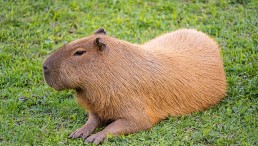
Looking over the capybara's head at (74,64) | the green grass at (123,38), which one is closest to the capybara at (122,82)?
the capybara's head at (74,64)

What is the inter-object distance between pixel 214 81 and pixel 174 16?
2.68 meters

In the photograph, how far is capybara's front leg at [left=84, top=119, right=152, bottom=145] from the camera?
5844 mm

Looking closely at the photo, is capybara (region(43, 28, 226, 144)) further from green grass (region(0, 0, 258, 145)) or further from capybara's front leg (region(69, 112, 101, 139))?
green grass (region(0, 0, 258, 145))

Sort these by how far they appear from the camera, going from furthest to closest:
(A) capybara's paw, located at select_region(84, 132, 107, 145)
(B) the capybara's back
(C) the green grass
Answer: (B) the capybara's back, (C) the green grass, (A) capybara's paw, located at select_region(84, 132, 107, 145)

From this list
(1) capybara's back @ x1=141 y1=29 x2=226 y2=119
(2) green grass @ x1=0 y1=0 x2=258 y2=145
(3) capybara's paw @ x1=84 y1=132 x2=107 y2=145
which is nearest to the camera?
(3) capybara's paw @ x1=84 y1=132 x2=107 y2=145

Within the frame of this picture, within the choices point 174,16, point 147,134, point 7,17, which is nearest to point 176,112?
point 147,134

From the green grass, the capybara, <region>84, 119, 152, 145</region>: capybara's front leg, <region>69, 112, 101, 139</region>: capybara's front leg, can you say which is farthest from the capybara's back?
<region>69, 112, 101, 139</region>: capybara's front leg

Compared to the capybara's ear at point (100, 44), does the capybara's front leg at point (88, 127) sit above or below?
below

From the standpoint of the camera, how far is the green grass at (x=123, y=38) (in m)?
5.93

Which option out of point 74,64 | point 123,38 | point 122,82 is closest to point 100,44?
point 74,64

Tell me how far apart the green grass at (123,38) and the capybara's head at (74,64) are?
586 mm

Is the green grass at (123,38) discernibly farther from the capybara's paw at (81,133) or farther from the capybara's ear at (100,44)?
the capybara's ear at (100,44)

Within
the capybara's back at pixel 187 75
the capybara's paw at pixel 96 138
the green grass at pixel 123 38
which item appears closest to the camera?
the capybara's paw at pixel 96 138

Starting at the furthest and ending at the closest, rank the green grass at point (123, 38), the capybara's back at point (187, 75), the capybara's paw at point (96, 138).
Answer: the capybara's back at point (187, 75) < the green grass at point (123, 38) < the capybara's paw at point (96, 138)
